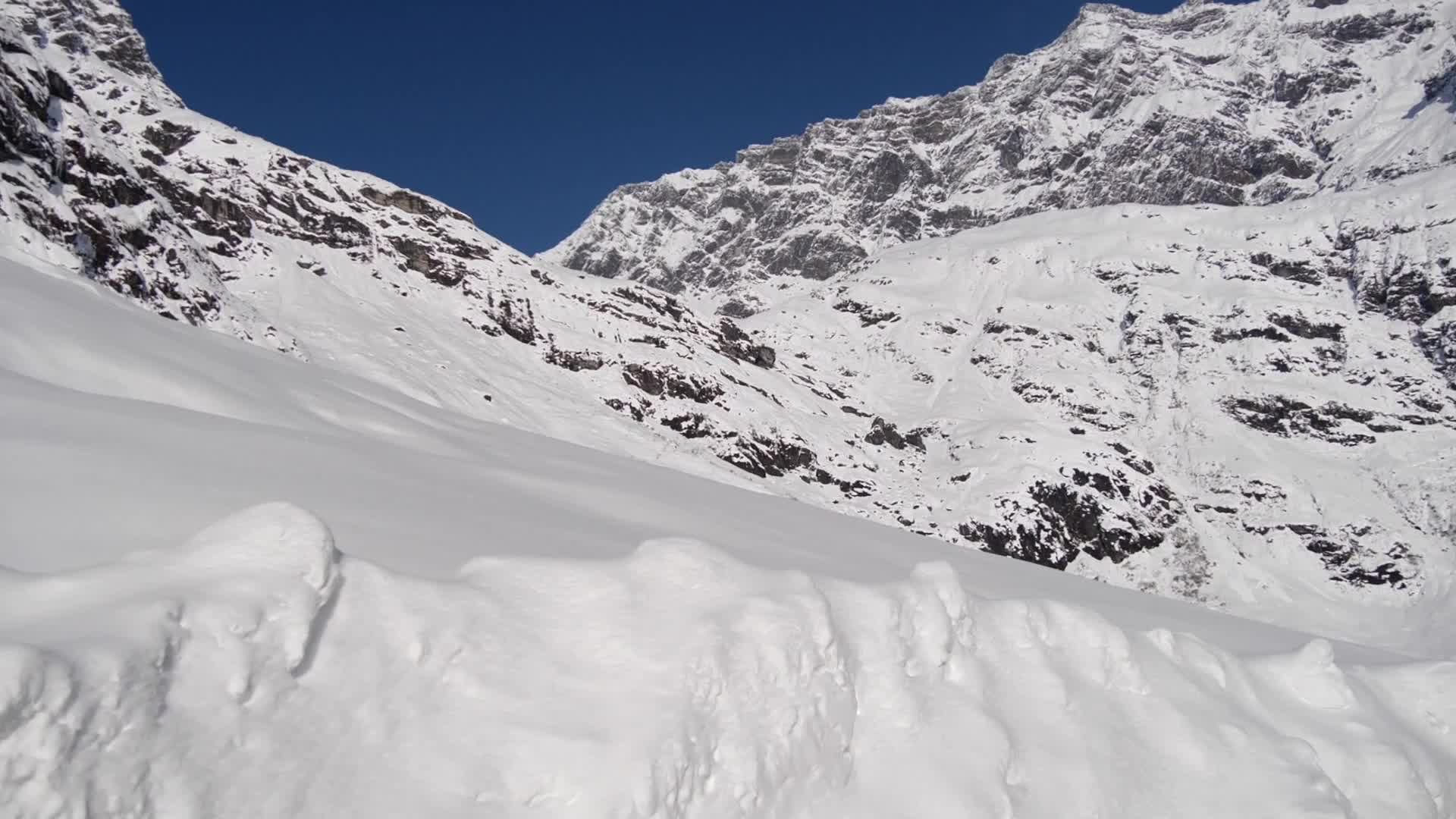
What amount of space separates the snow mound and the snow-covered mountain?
6.88 m

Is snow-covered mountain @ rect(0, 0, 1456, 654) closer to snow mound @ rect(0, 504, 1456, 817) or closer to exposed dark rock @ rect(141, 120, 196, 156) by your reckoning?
exposed dark rock @ rect(141, 120, 196, 156)

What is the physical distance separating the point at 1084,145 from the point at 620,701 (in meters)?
161

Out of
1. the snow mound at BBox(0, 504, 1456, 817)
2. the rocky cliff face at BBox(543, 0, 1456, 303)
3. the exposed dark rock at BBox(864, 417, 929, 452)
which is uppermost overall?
the rocky cliff face at BBox(543, 0, 1456, 303)

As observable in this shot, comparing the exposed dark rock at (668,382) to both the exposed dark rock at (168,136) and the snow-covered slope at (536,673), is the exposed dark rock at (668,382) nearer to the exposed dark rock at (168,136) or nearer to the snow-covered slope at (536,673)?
the exposed dark rock at (168,136)

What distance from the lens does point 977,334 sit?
8531 centimetres

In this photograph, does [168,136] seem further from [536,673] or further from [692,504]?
[536,673]

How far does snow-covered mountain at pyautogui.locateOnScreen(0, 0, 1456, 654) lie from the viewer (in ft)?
135

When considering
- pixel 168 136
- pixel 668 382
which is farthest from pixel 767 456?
pixel 168 136

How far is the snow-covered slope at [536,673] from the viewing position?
9.42 feet

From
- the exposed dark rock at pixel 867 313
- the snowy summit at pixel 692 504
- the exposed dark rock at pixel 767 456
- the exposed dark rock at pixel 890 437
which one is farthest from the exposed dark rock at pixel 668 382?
the exposed dark rock at pixel 867 313

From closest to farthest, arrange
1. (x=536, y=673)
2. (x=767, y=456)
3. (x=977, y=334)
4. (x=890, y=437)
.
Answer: (x=536, y=673), (x=767, y=456), (x=890, y=437), (x=977, y=334)

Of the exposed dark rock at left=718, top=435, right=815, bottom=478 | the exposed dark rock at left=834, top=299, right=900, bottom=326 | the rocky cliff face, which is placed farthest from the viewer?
the rocky cliff face

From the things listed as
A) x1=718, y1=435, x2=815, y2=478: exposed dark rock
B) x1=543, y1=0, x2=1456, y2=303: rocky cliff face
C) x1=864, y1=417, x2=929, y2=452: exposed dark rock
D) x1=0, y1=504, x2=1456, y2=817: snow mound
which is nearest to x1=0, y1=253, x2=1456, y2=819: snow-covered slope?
x1=0, y1=504, x2=1456, y2=817: snow mound

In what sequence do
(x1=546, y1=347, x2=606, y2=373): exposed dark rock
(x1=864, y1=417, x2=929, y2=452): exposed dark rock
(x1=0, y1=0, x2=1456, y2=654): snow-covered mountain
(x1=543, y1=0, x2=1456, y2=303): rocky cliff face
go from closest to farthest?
(x1=0, y1=0, x2=1456, y2=654): snow-covered mountain, (x1=546, y1=347, x2=606, y2=373): exposed dark rock, (x1=864, y1=417, x2=929, y2=452): exposed dark rock, (x1=543, y1=0, x2=1456, y2=303): rocky cliff face
